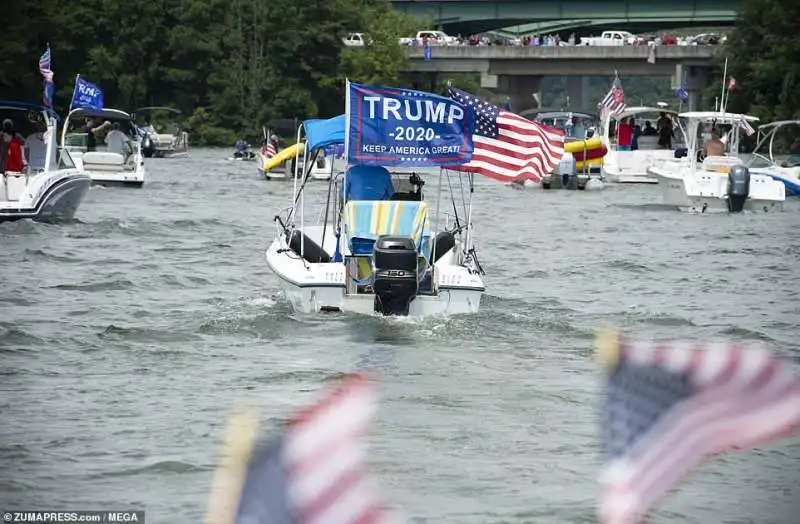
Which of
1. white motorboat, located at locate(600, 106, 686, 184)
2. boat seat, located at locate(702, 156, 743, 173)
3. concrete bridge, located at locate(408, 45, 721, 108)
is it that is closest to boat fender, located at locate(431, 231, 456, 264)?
boat seat, located at locate(702, 156, 743, 173)

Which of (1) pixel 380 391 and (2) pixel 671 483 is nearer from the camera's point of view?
(2) pixel 671 483

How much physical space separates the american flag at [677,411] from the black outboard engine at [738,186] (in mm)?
29974

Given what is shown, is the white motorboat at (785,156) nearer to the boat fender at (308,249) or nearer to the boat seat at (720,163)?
the boat seat at (720,163)

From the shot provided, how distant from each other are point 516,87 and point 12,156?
272ft

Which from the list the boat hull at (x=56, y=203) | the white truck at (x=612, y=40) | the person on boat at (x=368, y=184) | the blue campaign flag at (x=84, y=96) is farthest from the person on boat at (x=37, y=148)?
the white truck at (x=612, y=40)

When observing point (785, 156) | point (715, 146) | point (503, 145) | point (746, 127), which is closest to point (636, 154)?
point (746, 127)

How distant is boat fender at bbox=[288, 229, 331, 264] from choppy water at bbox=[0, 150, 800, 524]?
0.69m

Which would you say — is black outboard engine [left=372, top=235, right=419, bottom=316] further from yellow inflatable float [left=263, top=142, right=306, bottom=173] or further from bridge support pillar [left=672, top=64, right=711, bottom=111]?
bridge support pillar [left=672, top=64, right=711, bottom=111]

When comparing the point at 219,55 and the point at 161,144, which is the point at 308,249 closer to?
the point at 161,144

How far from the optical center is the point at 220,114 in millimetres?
93562

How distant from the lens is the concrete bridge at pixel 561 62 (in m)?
94.2

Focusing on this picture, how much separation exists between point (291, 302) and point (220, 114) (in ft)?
257

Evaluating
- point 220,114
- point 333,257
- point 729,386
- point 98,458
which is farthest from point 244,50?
point 729,386

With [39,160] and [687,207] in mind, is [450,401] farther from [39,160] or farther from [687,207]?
[687,207]
